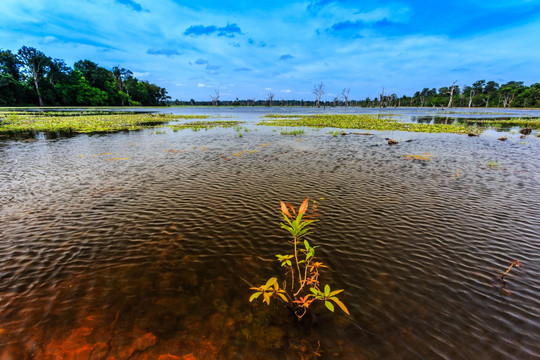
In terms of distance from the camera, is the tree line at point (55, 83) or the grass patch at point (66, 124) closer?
the grass patch at point (66, 124)

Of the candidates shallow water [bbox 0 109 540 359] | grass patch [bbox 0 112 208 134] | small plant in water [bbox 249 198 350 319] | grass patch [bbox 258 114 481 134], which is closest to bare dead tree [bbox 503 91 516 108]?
grass patch [bbox 258 114 481 134]

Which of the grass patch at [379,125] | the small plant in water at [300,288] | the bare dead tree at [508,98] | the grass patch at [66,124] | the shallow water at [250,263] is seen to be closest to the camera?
the small plant in water at [300,288]

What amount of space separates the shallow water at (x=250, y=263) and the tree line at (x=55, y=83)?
13230cm

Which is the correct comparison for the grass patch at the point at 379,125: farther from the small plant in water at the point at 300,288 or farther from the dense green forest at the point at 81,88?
the dense green forest at the point at 81,88

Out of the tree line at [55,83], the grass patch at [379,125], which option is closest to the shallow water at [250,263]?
the grass patch at [379,125]

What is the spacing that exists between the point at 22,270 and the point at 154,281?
3.88 metres

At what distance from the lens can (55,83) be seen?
11712 cm

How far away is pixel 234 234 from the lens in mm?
8211

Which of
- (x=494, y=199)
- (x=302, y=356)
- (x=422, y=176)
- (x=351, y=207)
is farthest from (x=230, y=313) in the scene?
(x=422, y=176)

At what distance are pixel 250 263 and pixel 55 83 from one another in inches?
6516

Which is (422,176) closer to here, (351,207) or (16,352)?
(351,207)

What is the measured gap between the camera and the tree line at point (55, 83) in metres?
101

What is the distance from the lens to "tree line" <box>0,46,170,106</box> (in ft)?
331

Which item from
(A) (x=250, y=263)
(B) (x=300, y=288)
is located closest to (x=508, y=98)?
→ (A) (x=250, y=263)
